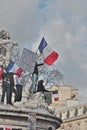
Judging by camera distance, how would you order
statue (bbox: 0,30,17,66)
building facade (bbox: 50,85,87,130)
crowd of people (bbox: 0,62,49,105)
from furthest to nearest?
1. building facade (bbox: 50,85,87,130)
2. statue (bbox: 0,30,17,66)
3. crowd of people (bbox: 0,62,49,105)

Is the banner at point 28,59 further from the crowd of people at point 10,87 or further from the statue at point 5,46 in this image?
the statue at point 5,46

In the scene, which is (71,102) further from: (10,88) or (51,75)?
(10,88)

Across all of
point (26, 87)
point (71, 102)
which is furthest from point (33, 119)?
point (71, 102)

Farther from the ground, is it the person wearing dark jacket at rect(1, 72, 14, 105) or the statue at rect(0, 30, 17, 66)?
the statue at rect(0, 30, 17, 66)

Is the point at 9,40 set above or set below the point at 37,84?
above

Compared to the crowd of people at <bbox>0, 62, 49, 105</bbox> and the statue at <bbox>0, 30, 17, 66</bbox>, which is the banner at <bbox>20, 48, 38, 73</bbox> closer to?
the crowd of people at <bbox>0, 62, 49, 105</bbox>

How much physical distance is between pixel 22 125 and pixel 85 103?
218 feet

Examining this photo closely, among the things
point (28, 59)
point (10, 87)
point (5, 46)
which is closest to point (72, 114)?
point (5, 46)

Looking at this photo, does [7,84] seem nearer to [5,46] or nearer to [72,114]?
[5,46]

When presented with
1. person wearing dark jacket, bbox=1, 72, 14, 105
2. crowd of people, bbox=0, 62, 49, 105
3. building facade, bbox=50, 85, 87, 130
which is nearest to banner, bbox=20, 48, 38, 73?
crowd of people, bbox=0, 62, 49, 105

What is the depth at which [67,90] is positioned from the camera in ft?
452

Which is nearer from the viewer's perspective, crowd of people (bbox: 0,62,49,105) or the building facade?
crowd of people (bbox: 0,62,49,105)

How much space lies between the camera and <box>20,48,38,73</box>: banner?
54.8m

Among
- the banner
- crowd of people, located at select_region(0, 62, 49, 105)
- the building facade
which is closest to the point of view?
crowd of people, located at select_region(0, 62, 49, 105)
